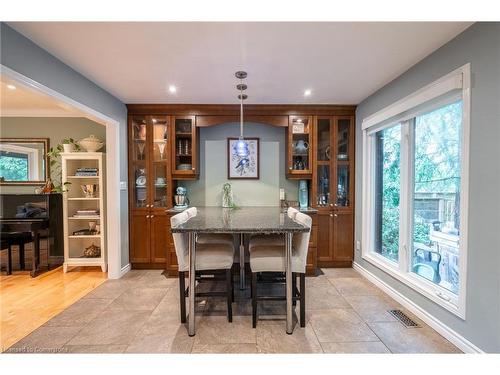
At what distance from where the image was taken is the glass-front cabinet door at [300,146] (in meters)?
3.69

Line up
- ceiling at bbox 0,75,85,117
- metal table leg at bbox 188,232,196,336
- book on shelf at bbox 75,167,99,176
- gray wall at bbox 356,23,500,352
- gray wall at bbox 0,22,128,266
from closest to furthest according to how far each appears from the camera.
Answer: gray wall at bbox 356,23,500,352, gray wall at bbox 0,22,128,266, metal table leg at bbox 188,232,196,336, ceiling at bbox 0,75,85,117, book on shelf at bbox 75,167,99,176

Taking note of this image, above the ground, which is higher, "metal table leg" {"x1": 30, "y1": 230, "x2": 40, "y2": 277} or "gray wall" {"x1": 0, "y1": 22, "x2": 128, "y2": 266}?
"gray wall" {"x1": 0, "y1": 22, "x2": 128, "y2": 266}

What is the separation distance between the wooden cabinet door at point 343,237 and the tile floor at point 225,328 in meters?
0.77

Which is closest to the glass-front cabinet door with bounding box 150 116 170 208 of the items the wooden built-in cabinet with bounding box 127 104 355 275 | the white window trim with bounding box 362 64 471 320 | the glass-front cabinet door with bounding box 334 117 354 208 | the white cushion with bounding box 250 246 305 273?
the wooden built-in cabinet with bounding box 127 104 355 275

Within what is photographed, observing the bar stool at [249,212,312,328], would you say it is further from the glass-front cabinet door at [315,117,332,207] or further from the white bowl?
the white bowl

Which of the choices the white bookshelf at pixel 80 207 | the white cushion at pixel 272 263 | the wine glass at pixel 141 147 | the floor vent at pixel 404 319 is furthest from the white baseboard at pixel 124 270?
the floor vent at pixel 404 319

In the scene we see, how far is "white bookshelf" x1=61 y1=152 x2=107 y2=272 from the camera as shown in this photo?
358 cm

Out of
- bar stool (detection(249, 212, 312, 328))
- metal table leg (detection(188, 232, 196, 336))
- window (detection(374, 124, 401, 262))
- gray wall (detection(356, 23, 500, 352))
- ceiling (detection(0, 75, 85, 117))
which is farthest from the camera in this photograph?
ceiling (detection(0, 75, 85, 117))

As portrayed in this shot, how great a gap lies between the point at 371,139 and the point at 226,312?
9.33ft

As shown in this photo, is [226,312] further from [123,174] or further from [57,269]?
[57,269]

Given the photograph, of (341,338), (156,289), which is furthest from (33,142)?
(341,338)

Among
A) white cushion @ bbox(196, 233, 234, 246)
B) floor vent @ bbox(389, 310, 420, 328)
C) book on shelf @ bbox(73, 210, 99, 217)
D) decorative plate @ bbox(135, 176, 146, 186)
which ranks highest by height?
decorative plate @ bbox(135, 176, 146, 186)

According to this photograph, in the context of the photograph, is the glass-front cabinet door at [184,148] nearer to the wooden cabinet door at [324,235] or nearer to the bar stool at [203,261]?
the bar stool at [203,261]

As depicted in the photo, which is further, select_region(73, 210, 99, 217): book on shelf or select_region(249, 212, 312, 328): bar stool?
select_region(73, 210, 99, 217): book on shelf
